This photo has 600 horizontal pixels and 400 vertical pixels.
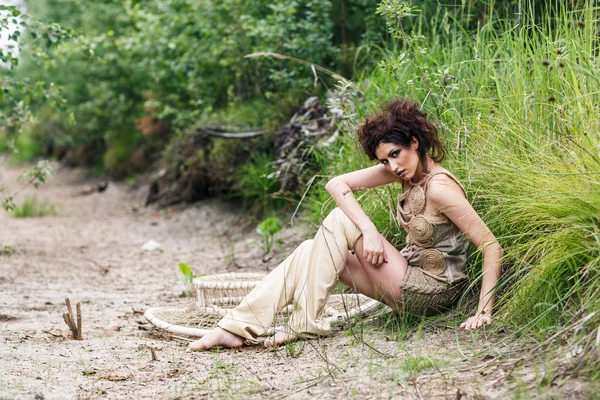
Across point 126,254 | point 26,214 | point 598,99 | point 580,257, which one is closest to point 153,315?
point 580,257

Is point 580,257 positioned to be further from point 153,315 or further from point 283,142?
point 283,142

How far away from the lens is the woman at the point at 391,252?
311cm

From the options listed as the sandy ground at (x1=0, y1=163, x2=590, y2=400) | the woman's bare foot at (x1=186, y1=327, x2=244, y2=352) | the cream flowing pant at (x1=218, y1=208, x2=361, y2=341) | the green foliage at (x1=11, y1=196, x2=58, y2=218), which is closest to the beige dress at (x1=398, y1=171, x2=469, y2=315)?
the sandy ground at (x1=0, y1=163, x2=590, y2=400)

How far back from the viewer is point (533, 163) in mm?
3283

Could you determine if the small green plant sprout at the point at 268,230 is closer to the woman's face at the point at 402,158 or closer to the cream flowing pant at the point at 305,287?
the cream flowing pant at the point at 305,287

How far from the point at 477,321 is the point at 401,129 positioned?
2.95 ft

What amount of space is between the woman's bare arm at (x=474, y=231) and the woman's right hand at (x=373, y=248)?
307mm

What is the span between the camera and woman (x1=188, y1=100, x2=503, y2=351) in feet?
10.2

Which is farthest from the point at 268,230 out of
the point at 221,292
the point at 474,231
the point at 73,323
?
the point at 474,231

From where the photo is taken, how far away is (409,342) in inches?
122

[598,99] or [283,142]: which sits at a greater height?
[598,99]

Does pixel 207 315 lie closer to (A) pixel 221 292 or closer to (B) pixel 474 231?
(A) pixel 221 292

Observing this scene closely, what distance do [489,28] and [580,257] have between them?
1.95 m

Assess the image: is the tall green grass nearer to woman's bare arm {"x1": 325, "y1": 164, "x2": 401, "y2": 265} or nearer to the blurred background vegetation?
the blurred background vegetation
